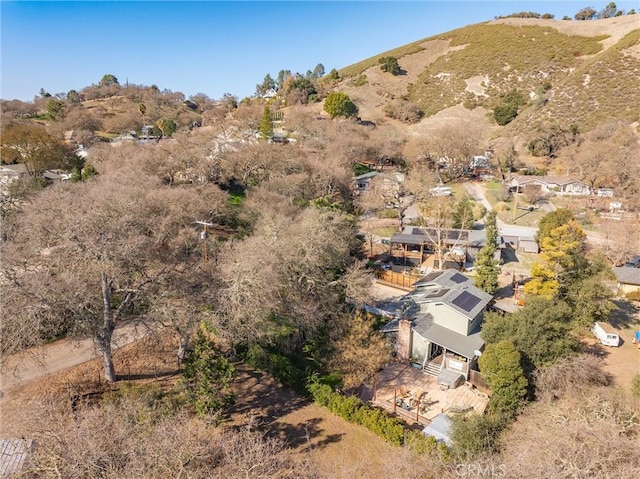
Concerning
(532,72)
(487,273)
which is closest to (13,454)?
(487,273)

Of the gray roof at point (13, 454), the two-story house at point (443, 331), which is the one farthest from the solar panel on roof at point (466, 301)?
the gray roof at point (13, 454)

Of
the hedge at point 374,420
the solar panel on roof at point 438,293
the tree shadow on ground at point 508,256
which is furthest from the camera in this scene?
the tree shadow on ground at point 508,256

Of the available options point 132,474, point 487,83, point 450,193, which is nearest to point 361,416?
point 132,474

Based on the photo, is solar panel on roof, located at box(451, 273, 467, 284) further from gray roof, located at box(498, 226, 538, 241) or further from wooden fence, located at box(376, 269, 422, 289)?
gray roof, located at box(498, 226, 538, 241)

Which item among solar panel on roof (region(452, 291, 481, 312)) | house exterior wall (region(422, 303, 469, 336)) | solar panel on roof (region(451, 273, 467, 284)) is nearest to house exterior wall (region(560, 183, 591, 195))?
solar panel on roof (region(451, 273, 467, 284))

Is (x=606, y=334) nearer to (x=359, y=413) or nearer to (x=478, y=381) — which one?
(x=478, y=381)

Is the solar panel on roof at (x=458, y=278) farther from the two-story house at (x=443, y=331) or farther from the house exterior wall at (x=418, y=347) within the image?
the house exterior wall at (x=418, y=347)
